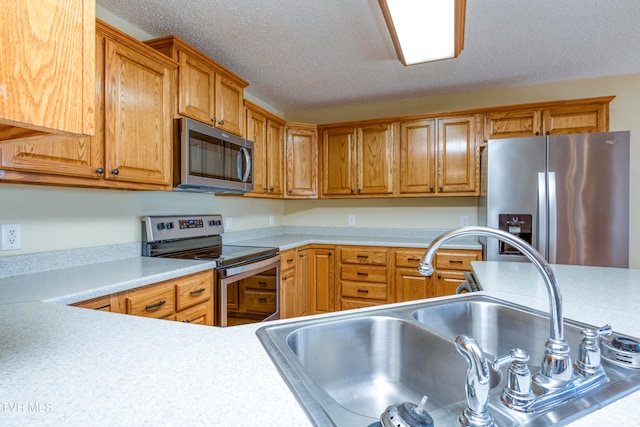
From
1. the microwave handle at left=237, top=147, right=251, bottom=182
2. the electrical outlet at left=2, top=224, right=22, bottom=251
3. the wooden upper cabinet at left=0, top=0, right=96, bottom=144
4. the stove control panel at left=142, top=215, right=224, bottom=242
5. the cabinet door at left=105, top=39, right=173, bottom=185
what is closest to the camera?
the wooden upper cabinet at left=0, top=0, right=96, bottom=144

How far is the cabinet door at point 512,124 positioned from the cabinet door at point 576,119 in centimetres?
8

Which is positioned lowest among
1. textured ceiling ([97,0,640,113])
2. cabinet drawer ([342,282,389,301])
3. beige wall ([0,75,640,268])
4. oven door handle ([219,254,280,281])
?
cabinet drawer ([342,282,389,301])

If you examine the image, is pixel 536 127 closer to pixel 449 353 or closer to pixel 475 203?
pixel 475 203

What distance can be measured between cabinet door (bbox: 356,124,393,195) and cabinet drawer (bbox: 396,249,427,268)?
2.20 ft

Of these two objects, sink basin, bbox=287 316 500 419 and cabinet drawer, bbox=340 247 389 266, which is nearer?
sink basin, bbox=287 316 500 419

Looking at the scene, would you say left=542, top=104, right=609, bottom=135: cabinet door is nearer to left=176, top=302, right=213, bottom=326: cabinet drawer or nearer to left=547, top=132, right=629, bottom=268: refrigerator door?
left=547, top=132, right=629, bottom=268: refrigerator door

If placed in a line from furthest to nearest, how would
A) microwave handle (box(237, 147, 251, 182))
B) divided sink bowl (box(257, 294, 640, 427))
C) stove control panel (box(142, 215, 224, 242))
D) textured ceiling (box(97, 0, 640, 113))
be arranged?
microwave handle (box(237, 147, 251, 182))
stove control panel (box(142, 215, 224, 242))
textured ceiling (box(97, 0, 640, 113))
divided sink bowl (box(257, 294, 640, 427))

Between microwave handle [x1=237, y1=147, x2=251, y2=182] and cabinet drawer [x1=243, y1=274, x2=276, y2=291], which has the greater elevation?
microwave handle [x1=237, y1=147, x2=251, y2=182]

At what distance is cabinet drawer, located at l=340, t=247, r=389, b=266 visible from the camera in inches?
123

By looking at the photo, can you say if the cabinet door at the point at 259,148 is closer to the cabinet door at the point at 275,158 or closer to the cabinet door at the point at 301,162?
the cabinet door at the point at 275,158

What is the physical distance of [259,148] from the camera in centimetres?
315

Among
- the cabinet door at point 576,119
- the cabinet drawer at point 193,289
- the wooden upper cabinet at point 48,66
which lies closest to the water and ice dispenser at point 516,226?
the cabinet door at point 576,119

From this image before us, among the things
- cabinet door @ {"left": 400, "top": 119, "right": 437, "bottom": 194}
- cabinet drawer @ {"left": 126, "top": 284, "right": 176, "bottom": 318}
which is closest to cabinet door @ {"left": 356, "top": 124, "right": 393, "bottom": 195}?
cabinet door @ {"left": 400, "top": 119, "right": 437, "bottom": 194}

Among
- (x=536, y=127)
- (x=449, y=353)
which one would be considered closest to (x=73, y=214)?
(x=449, y=353)
